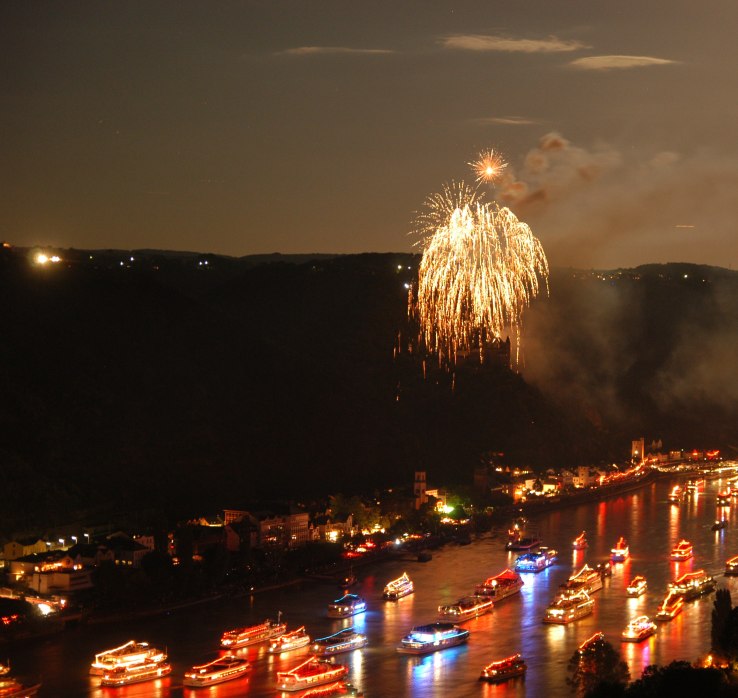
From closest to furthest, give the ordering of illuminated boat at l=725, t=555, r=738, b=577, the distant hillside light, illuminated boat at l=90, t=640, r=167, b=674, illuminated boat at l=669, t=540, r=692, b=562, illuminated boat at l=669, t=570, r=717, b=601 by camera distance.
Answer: illuminated boat at l=90, t=640, r=167, b=674
illuminated boat at l=669, t=570, r=717, b=601
illuminated boat at l=725, t=555, r=738, b=577
illuminated boat at l=669, t=540, r=692, b=562
the distant hillside light

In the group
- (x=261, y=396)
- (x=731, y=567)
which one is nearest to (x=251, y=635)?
(x=731, y=567)

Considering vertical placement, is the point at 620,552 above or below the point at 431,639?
below

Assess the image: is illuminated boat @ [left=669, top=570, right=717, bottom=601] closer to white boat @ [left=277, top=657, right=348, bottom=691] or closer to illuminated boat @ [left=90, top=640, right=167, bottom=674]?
white boat @ [left=277, top=657, right=348, bottom=691]

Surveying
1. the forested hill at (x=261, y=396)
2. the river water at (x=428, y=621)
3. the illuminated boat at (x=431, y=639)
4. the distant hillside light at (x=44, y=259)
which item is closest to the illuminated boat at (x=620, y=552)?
the river water at (x=428, y=621)

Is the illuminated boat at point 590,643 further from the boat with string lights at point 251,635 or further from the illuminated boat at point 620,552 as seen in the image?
the illuminated boat at point 620,552

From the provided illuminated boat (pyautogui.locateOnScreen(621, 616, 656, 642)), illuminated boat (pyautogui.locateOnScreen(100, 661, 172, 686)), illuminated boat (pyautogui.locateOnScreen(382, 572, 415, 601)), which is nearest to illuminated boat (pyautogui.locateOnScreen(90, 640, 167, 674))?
illuminated boat (pyautogui.locateOnScreen(100, 661, 172, 686))

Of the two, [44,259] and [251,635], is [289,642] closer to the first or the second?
[251,635]

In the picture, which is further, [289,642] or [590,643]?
[289,642]
